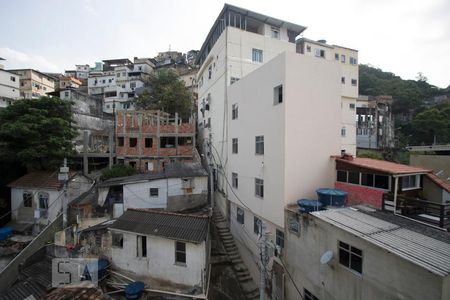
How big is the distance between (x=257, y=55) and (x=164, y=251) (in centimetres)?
1600

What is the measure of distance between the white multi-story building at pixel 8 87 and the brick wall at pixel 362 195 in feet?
158

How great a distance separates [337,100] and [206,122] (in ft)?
52.0

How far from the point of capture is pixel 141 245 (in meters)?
12.8

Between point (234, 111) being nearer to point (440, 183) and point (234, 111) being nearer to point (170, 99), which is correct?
point (440, 183)

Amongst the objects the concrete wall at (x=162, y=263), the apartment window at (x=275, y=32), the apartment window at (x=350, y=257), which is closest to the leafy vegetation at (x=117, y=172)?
the concrete wall at (x=162, y=263)

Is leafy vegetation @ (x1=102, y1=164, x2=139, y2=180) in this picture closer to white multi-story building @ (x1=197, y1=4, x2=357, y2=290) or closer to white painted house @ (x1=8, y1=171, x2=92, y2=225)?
white painted house @ (x1=8, y1=171, x2=92, y2=225)

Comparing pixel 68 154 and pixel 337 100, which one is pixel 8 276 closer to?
pixel 68 154

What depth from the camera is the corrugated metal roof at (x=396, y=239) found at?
6.00m

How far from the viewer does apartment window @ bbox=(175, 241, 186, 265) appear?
12.0 meters

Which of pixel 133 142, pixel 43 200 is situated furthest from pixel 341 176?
pixel 43 200

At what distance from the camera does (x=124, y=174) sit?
21.5 metres

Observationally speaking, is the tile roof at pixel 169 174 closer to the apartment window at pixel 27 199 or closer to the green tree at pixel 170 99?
the apartment window at pixel 27 199

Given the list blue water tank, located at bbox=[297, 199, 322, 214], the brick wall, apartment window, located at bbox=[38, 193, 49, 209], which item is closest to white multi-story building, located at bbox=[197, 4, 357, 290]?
the brick wall

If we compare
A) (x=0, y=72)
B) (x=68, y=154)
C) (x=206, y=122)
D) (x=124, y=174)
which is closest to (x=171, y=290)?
(x=124, y=174)
